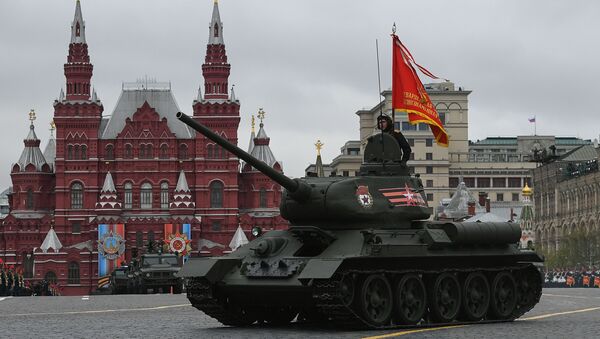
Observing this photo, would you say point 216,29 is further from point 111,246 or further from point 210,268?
point 210,268

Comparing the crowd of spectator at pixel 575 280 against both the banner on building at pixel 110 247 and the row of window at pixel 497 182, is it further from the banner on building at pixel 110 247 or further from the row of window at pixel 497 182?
the row of window at pixel 497 182

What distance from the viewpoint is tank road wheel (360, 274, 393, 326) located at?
20.0m

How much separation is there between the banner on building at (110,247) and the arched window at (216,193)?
861 cm

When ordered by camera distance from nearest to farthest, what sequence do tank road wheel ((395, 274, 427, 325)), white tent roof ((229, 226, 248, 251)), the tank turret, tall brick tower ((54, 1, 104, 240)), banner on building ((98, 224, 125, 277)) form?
tank road wheel ((395, 274, 427, 325)) → the tank turret → banner on building ((98, 224, 125, 277)) → white tent roof ((229, 226, 248, 251)) → tall brick tower ((54, 1, 104, 240))

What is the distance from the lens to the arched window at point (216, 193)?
4739 inches


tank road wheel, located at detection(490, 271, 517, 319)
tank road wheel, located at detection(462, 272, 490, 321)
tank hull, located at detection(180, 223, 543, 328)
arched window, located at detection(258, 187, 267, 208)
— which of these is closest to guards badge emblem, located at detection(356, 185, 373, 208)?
tank hull, located at detection(180, 223, 543, 328)

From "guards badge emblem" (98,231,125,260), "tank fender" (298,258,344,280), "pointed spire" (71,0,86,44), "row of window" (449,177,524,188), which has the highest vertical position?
"pointed spire" (71,0,86,44)

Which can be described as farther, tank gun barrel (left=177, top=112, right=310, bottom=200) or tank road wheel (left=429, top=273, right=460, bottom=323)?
tank road wheel (left=429, top=273, right=460, bottom=323)

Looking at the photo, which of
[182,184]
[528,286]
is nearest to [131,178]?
[182,184]

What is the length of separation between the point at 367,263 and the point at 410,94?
6417 mm

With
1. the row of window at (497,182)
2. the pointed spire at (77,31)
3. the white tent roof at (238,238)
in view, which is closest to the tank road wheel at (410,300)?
the white tent roof at (238,238)

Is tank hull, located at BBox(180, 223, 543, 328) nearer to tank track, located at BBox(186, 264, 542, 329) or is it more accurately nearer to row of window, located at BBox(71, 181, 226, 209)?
tank track, located at BBox(186, 264, 542, 329)

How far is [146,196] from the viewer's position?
4734 inches

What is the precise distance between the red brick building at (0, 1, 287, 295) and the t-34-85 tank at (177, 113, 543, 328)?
311 feet
